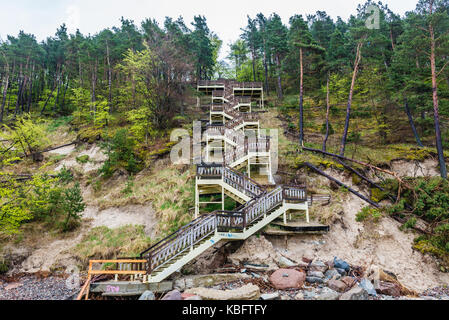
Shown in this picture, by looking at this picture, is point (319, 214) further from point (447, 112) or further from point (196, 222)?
point (447, 112)

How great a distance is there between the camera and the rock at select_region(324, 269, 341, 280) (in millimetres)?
8109

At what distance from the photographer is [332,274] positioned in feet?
27.4

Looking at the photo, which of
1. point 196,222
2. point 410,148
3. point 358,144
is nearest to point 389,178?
point 410,148

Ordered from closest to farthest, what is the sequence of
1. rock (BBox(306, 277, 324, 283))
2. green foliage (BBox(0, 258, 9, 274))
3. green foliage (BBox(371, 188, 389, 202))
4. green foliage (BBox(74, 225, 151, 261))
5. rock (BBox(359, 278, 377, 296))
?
1. rock (BBox(359, 278, 377, 296))
2. rock (BBox(306, 277, 324, 283))
3. green foliage (BBox(0, 258, 9, 274))
4. green foliage (BBox(74, 225, 151, 261))
5. green foliage (BBox(371, 188, 389, 202))

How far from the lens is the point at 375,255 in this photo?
10594mm

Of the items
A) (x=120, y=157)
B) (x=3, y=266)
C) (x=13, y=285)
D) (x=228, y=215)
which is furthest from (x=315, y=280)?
(x=120, y=157)

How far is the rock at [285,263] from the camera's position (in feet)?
30.4

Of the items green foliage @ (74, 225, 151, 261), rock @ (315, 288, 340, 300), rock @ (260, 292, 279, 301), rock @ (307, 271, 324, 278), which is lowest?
green foliage @ (74, 225, 151, 261)

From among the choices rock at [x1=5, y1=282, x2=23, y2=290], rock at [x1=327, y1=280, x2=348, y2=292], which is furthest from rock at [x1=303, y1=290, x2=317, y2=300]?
rock at [x1=5, y1=282, x2=23, y2=290]

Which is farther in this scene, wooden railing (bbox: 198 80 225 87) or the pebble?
wooden railing (bbox: 198 80 225 87)

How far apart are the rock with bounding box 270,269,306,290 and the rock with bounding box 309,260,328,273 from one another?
35.0 inches

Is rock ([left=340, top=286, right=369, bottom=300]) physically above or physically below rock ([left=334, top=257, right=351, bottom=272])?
above

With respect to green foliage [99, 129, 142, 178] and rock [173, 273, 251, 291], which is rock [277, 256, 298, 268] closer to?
rock [173, 273, 251, 291]

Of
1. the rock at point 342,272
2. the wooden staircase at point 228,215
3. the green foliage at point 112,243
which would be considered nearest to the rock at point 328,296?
the rock at point 342,272
